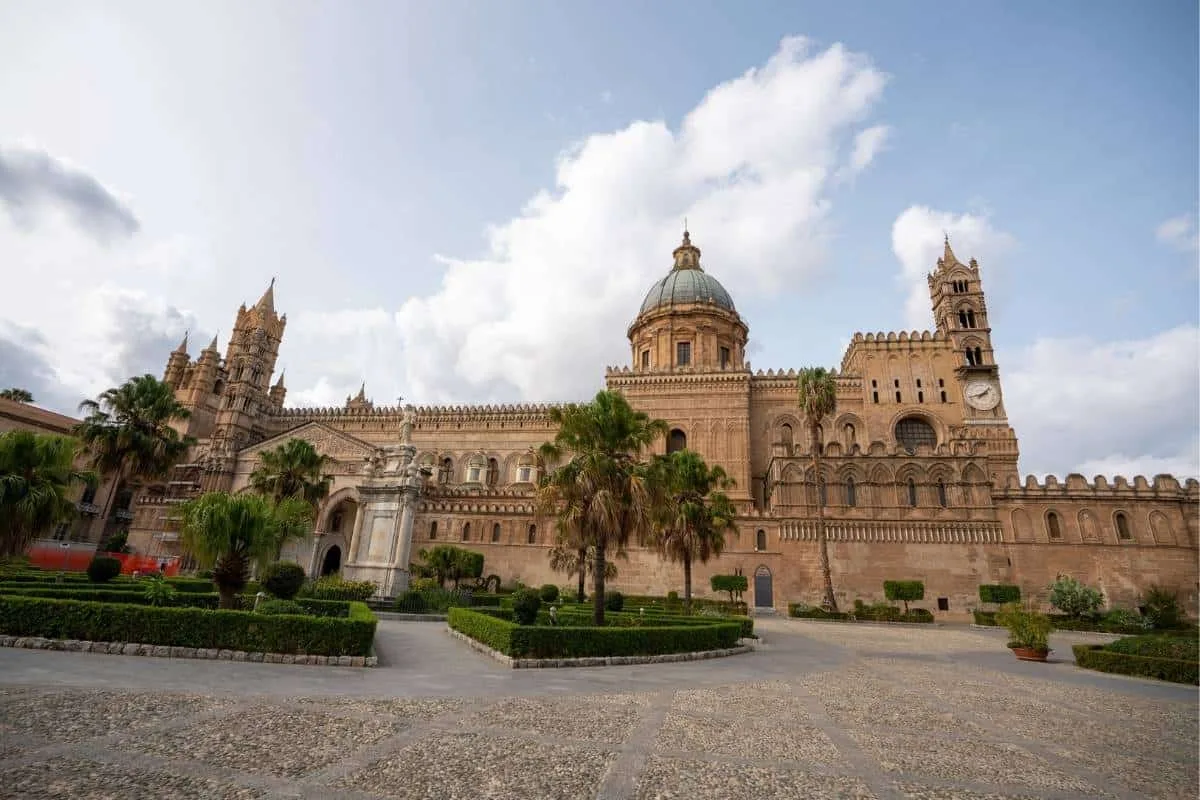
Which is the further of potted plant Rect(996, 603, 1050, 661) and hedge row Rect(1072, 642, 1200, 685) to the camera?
A: potted plant Rect(996, 603, 1050, 661)

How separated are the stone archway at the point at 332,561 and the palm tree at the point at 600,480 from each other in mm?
27854

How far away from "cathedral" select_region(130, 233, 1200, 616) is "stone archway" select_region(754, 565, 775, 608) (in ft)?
0.44

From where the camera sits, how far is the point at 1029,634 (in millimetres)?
16891

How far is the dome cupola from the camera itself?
49500mm

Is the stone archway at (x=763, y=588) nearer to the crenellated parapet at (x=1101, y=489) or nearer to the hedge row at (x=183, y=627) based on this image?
the crenellated parapet at (x=1101, y=489)

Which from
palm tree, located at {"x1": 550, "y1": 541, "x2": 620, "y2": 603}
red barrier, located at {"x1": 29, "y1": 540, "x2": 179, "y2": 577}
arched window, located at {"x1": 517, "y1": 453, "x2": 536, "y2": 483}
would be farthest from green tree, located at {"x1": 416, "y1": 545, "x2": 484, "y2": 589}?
arched window, located at {"x1": 517, "y1": 453, "x2": 536, "y2": 483}

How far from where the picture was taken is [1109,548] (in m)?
32.0

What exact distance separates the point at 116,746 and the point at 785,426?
43.6m

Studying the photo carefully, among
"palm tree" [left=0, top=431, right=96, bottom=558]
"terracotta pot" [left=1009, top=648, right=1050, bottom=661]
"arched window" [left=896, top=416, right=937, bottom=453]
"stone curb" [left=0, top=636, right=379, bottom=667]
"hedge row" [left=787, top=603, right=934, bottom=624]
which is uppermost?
"arched window" [left=896, top=416, right=937, bottom=453]

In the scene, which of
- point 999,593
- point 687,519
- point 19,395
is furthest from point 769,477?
point 19,395

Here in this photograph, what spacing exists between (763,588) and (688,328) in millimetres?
24191

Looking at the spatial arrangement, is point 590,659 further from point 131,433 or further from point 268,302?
point 268,302

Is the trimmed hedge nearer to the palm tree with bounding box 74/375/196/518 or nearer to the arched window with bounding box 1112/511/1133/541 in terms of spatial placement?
the arched window with bounding box 1112/511/1133/541

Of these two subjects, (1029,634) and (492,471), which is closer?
(1029,634)
